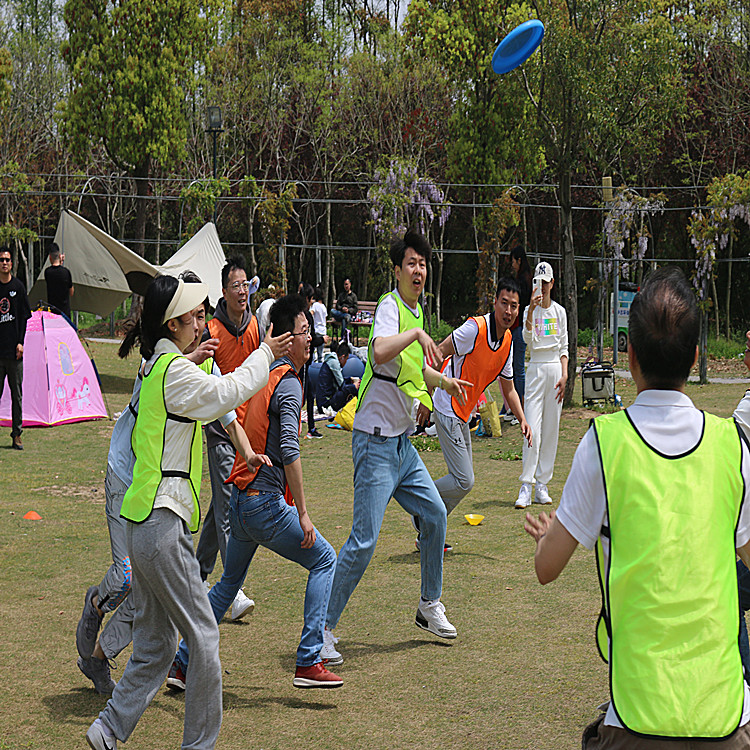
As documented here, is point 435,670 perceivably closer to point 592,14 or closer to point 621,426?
point 621,426

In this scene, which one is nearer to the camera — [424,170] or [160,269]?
[160,269]

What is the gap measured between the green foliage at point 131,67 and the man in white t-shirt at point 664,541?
25.4 m

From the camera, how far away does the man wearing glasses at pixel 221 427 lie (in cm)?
568

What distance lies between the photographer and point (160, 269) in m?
18.0

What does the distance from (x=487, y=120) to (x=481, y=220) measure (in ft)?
8.89

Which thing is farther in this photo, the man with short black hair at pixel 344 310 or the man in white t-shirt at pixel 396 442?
the man with short black hair at pixel 344 310

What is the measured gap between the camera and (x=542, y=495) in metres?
9.09

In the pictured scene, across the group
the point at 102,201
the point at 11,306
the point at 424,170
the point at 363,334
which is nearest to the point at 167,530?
the point at 11,306

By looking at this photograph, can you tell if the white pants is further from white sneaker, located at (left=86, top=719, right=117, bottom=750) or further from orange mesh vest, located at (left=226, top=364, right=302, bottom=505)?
white sneaker, located at (left=86, top=719, right=117, bottom=750)

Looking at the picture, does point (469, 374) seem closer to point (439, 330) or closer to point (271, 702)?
point (271, 702)

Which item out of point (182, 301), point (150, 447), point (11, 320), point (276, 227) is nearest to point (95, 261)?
point (11, 320)

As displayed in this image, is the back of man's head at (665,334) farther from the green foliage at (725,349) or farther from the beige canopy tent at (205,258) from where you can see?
the green foliage at (725,349)

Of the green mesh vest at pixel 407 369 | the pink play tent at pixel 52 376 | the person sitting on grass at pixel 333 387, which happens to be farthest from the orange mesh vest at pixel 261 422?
the person sitting on grass at pixel 333 387

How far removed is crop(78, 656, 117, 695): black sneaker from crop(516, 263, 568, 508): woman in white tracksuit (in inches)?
198
